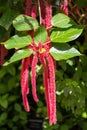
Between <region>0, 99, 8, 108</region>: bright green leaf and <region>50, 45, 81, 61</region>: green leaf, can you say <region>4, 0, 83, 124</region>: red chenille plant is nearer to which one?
<region>50, 45, 81, 61</region>: green leaf

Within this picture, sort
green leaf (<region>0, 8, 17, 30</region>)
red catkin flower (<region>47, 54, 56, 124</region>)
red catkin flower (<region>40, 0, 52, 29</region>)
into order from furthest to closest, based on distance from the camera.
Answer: green leaf (<region>0, 8, 17, 30</region>)
red catkin flower (<region>40, 0, 52, 29</region>)
red catkin flower (<region>47, 54, 56, 124</region>)

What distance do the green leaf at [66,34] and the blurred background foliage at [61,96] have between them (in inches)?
22.8

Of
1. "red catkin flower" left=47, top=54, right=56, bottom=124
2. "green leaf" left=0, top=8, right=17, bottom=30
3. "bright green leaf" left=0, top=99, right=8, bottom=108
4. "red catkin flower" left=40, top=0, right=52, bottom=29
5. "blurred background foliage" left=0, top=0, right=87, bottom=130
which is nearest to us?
"red catkin flower" left=47, top=54, right=56, bottom=124

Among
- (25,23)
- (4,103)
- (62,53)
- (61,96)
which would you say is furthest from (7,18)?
(4,103)

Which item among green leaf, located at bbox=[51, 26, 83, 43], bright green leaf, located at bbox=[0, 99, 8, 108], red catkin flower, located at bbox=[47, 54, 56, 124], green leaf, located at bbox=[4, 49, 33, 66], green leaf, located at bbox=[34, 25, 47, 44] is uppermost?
green leaf, located at bbox=[34, 25, 47, 44]

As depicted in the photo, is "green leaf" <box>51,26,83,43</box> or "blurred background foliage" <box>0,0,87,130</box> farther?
"blurred background foliage" <box>0,0,87,130</box>

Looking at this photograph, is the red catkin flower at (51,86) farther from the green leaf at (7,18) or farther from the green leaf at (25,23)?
the green leaf at (7,18)

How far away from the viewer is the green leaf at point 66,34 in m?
1.12

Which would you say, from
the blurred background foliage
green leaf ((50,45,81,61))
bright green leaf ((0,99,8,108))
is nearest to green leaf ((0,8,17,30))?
green leaf ((50,45,81,61))

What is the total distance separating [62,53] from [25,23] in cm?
14

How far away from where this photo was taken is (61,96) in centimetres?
210

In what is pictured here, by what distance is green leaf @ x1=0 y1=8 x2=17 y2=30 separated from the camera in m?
1.28

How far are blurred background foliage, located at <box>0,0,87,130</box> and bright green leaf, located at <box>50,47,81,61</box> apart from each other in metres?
0.62

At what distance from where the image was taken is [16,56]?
1.11 m
